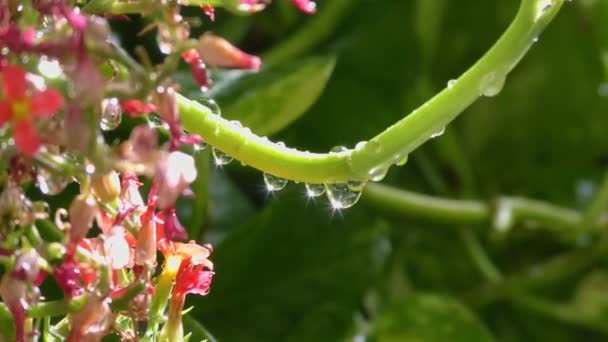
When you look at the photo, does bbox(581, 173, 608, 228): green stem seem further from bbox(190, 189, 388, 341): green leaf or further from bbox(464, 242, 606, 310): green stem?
bbox(190, 189, 388, 341): green leaf

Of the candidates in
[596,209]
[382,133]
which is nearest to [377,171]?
[382,133]

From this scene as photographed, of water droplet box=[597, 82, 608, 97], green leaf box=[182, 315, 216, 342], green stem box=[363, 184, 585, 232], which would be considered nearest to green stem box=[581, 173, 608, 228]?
green stem box=[363, 184, 585, 232]

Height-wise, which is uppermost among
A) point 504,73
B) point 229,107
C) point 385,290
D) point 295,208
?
point 504,73

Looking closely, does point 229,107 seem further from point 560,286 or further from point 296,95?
point 560,286

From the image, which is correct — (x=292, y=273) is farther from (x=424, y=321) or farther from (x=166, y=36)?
(x=166, y=36)

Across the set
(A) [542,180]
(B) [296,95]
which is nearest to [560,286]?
(A) [542,180]

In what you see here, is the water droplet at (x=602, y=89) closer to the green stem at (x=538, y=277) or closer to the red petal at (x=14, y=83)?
the green stem at (x=538, y=277)

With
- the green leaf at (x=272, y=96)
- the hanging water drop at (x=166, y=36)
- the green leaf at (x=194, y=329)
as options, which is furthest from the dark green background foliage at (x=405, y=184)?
the hanging water drop at (x=166, y=36)
